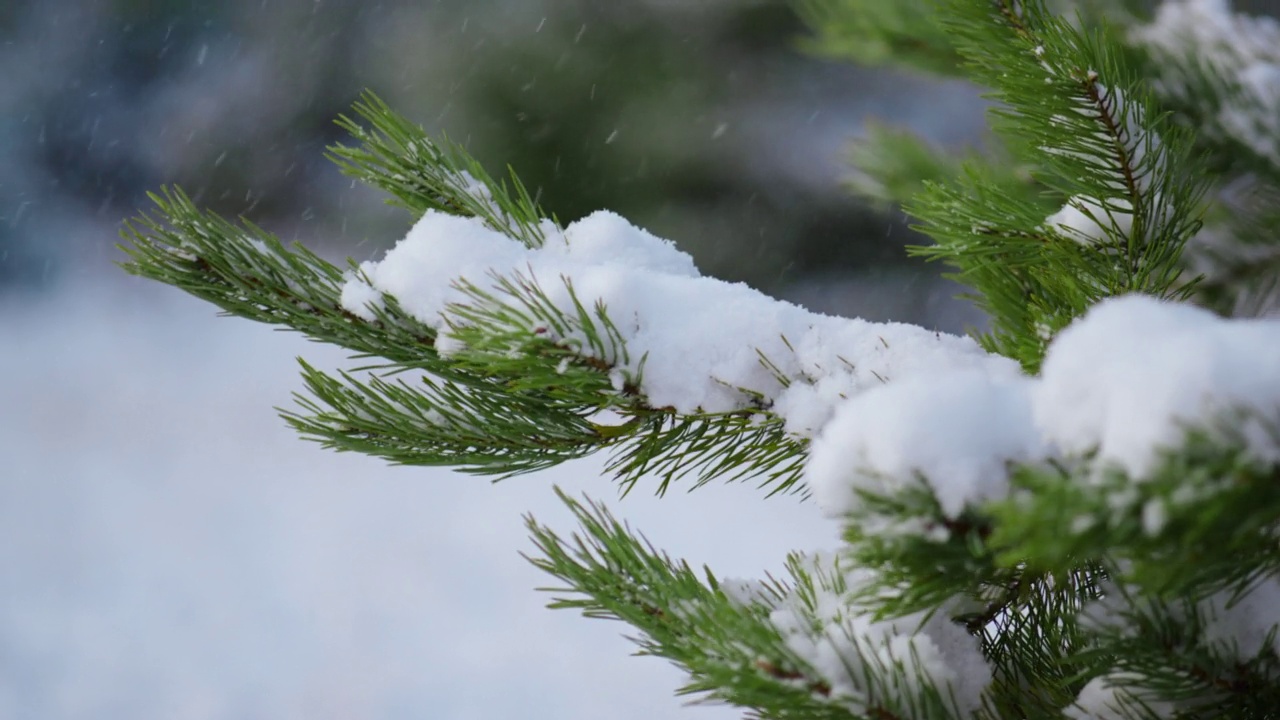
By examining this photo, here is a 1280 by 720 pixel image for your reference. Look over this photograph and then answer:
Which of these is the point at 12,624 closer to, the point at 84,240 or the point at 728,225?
the point at 84,240

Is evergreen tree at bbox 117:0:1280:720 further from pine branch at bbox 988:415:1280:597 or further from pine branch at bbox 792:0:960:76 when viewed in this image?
pine branch at bbox 792:0:960:76

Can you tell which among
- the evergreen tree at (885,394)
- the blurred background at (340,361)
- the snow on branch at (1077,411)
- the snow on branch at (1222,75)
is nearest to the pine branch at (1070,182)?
the evergreen tree at (885,394)

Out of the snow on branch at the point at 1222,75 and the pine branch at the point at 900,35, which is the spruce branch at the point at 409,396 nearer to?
the snow on branch at the point at 1222,75

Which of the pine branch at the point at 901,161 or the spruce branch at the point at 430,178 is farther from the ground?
the pine branch at the point at 901,161

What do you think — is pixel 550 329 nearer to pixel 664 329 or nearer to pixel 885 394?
pixel 664 329

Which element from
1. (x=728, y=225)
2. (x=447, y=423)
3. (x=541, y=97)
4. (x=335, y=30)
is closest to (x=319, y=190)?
(x=335, y=30)

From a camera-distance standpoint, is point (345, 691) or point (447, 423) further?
point (345, 691)
